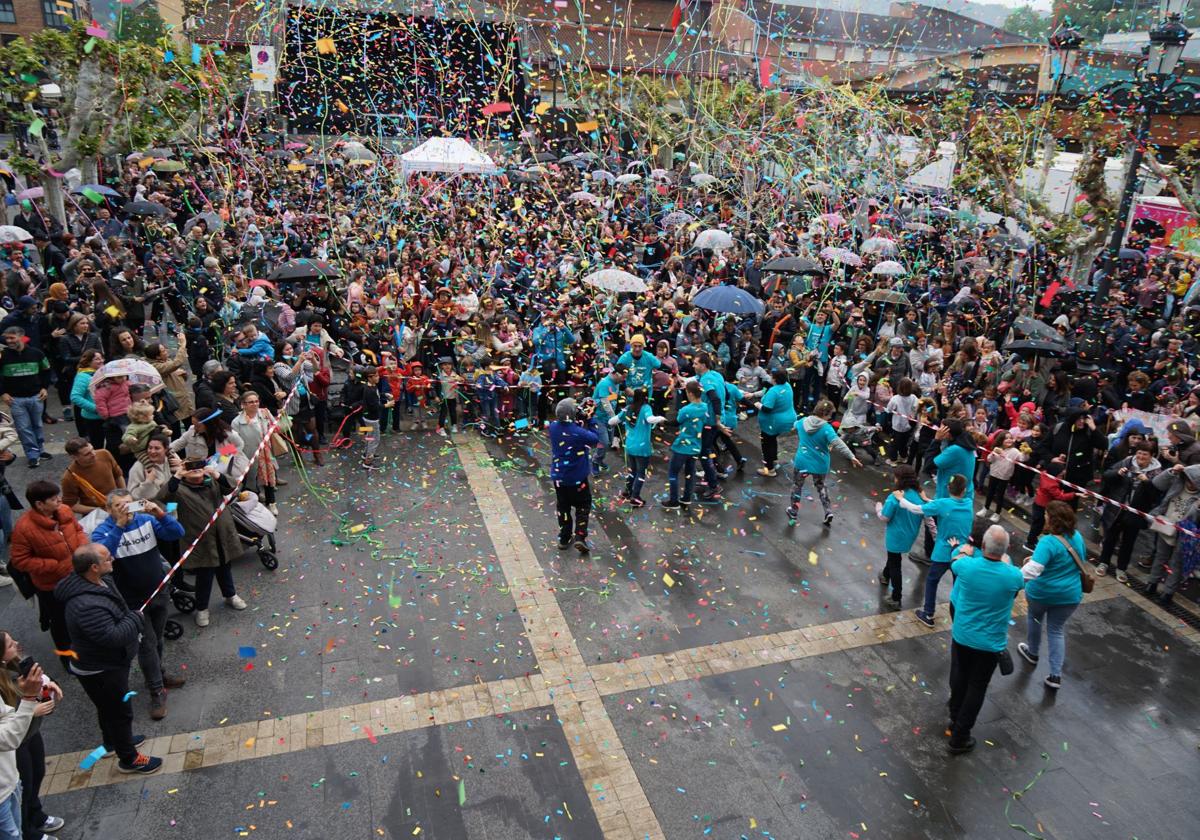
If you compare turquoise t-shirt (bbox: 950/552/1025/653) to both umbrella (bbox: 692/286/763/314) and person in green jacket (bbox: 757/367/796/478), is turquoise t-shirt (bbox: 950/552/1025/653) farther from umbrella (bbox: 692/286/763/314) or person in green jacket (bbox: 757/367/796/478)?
umbrella (bbox: 692/286/763/314)

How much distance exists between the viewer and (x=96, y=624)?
16.1 feet

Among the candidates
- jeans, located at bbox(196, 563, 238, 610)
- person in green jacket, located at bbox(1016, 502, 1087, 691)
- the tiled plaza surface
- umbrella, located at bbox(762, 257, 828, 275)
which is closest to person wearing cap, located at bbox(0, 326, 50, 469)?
the tiled plaza surface

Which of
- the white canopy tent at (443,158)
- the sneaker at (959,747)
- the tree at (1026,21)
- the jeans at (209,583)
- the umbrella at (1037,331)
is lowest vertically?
Answer: the sneaker at (959,747)

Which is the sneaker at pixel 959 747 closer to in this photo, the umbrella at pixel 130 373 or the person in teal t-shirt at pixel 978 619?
the person in teal t-shirt at pixel 978 619

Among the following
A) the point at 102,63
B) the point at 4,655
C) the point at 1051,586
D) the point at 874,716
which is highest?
the point at 102,63

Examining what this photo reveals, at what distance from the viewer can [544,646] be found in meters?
7.04

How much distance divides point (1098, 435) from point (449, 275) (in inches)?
420

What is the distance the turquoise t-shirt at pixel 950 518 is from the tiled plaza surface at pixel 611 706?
0.92m

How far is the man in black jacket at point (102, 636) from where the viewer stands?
16.2ft

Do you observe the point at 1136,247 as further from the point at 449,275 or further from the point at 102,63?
the point at 102,63

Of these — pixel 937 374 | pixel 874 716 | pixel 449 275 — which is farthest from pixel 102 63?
pixel 874 716

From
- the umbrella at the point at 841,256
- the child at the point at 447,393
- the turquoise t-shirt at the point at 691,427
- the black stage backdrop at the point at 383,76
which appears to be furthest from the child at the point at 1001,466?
the black stage backdrop at the point at 383,76

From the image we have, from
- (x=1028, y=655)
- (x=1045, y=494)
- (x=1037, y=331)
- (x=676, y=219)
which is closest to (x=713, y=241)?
(x=676, y=219)

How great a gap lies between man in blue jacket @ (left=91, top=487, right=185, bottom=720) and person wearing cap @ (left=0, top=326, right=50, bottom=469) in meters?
4.65
